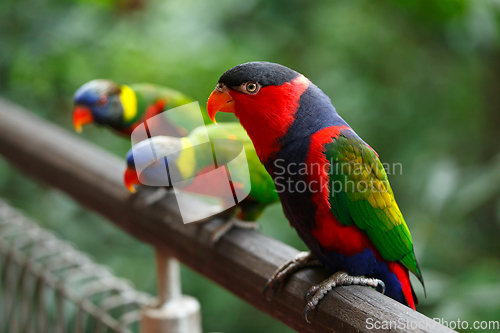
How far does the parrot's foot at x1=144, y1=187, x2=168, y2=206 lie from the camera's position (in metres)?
1.13

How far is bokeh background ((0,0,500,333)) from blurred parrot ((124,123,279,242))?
74 cm

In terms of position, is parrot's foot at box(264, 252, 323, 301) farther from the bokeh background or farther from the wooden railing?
the bokeh background

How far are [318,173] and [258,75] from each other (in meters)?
0.19

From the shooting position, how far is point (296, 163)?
75 centimetres

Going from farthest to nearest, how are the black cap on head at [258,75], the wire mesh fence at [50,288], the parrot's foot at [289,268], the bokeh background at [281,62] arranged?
the bokeh background at [281,62] → the wire mesh fence at [50,288] → the parrot's foot at [289,268] → the black cap on head at [258,75]

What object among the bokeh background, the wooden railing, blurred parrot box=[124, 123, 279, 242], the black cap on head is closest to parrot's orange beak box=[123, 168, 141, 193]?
blurred parrot box=[124, 123, 279, 242]

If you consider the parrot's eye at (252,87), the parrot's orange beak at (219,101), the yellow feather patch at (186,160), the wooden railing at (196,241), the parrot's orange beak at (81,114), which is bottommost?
the wooden railing at (196,241)

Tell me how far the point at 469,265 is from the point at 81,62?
A: 1867mm

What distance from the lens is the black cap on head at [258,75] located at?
69 cm

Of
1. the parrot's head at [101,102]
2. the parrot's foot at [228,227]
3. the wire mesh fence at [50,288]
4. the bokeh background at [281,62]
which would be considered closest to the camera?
the parrot's foot at [228,227]

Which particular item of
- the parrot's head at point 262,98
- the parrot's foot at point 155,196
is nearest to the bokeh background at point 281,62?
the parrot's foot at point 155,196

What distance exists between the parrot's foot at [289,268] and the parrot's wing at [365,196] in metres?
0.12

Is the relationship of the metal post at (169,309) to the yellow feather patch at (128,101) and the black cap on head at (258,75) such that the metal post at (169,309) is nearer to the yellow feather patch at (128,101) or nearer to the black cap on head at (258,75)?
the yellow feather patch at (128,101)

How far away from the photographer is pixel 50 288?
1.26 m
